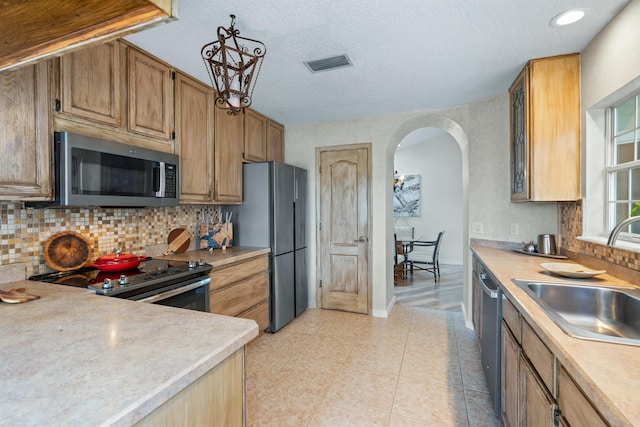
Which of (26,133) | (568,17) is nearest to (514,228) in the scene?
(568,17)

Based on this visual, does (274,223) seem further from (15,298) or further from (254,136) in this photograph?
(15,298)

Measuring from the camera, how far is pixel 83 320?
1.03 m

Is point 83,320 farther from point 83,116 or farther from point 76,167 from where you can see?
point 83,116

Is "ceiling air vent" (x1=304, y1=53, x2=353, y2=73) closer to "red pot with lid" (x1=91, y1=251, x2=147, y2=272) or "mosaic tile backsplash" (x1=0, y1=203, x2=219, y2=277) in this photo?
"mosaic tile backsplash" (x1=0, y1=203, x2=219, y2=277)

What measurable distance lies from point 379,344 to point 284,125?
9.39 ft

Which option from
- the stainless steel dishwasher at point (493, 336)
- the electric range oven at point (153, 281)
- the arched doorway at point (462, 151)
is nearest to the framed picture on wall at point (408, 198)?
the arched doorway at point (462, 151)

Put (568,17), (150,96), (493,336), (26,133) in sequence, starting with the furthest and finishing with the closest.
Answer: (150,96) → (493,336) → (568,17) → (26,133)

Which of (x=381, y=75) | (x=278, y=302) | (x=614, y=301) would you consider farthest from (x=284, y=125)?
(x=614, y=301)

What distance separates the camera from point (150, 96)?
2184mm

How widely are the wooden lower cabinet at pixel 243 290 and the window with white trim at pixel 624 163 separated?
2702mm

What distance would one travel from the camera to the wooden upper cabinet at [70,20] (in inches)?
27.5

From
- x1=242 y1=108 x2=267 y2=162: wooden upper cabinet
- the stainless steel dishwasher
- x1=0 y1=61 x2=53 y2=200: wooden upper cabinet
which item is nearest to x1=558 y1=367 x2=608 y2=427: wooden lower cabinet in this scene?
the stainless steel dishwasher

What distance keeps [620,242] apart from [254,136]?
314 centimetres

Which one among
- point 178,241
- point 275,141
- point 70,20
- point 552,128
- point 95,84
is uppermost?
point 275,141
